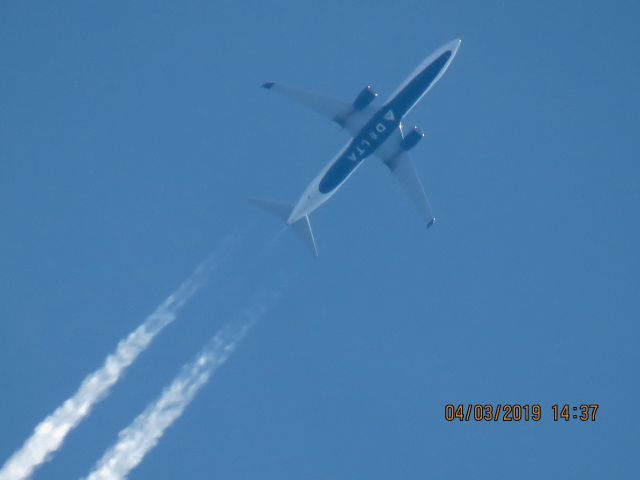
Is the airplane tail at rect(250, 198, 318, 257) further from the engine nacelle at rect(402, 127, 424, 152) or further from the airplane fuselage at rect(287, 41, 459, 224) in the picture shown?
the engine nacelle at rect(402, 127, 424, 152)

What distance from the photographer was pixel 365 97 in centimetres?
5212

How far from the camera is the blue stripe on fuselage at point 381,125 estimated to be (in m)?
52.7

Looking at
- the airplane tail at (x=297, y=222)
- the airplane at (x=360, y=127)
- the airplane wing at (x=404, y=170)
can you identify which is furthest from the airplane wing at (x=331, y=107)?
the airplane tail at (x=297, y=222)

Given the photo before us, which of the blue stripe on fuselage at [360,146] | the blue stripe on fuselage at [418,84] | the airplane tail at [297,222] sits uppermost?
the blue stripe on fuselage at [418,84]

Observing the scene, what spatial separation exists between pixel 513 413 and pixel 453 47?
26962mm

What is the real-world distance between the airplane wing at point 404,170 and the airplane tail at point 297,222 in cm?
728

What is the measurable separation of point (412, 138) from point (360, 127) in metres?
3.67

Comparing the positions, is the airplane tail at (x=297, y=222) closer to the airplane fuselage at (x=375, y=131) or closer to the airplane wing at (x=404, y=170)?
the airplane fuselage at (x=375, y=131)

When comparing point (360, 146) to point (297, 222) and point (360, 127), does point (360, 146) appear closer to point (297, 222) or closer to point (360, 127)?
point (360, 127)

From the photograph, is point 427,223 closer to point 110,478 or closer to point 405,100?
point 405,100

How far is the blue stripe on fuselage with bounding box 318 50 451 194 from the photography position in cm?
5266

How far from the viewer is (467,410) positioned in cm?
5816

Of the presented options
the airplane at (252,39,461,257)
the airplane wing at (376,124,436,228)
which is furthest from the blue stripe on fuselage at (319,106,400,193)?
the airplane wing at (376,124,436,228)

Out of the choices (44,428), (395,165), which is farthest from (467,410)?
A: (44,428)
